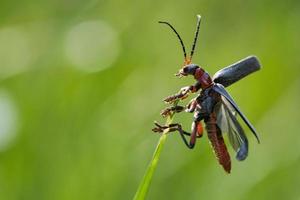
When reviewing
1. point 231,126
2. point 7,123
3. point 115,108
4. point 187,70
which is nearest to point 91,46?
point 115,108

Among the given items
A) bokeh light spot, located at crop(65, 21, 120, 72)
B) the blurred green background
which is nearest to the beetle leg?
the blurred green background

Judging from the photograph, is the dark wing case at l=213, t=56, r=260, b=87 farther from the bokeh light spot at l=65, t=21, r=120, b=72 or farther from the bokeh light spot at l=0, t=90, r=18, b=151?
the bokeh light spot at l=65, t=21, r=120, b=72

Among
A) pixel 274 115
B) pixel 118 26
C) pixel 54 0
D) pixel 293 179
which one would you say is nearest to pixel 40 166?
pixel 293 179

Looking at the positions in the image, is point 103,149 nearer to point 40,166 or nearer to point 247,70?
point 40,166

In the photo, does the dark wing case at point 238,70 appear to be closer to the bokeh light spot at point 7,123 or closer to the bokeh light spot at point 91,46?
the bokeh light spot at point 7,123

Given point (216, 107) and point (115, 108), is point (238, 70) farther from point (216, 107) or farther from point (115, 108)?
point (115, 108)

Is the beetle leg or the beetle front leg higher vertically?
the beetle leg
